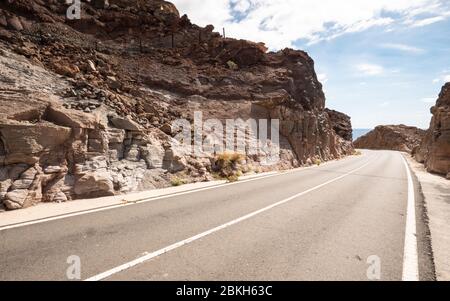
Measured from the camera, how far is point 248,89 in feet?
89.2

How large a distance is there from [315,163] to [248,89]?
1071cm

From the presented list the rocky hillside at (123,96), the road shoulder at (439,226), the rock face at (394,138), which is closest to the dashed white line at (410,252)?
the road shoulder at (439,226)

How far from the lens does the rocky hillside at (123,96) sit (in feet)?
31.9

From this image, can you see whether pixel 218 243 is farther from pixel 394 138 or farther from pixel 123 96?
pixel 394 138

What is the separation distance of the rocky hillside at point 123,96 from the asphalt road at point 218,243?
309 cm

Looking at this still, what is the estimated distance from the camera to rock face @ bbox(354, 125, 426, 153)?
86.5 meters

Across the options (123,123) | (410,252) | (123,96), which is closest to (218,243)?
(410,252)

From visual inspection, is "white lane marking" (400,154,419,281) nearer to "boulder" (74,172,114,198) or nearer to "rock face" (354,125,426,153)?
"boulder" (74,172,114,198)

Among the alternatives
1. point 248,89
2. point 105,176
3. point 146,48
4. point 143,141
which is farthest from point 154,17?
point 105,176

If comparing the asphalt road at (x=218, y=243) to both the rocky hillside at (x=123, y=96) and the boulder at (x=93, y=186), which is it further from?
the rocky hillside at (x=123, y=96)

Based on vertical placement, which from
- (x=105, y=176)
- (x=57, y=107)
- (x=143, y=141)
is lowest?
(x=105, y=176)

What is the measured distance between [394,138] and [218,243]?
100 metres

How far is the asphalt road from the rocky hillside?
10.1 ft
